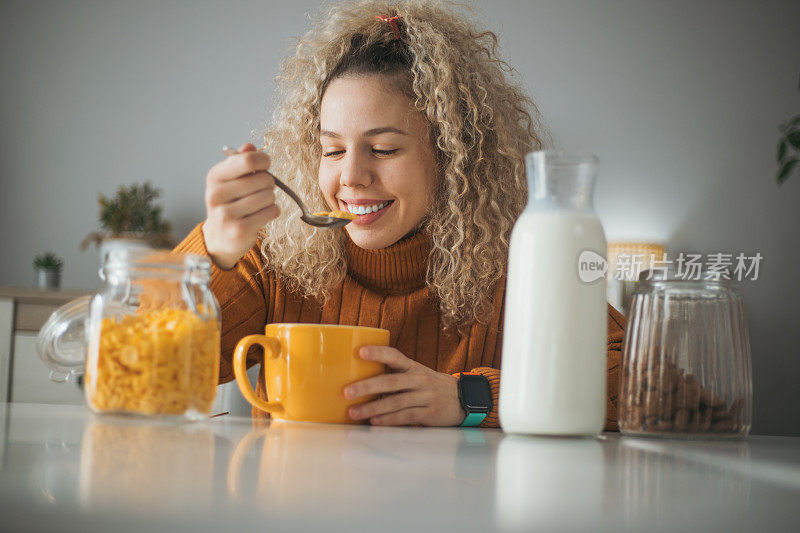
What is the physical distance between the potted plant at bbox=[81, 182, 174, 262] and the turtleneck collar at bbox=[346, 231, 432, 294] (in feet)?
7.79

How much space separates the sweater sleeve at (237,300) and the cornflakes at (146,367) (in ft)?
1.76

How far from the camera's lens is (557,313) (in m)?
0.59

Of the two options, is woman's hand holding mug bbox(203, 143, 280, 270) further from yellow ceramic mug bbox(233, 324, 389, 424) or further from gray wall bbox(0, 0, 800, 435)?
gray wall bbox(0, 0, 800, 435)

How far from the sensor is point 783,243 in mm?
4117

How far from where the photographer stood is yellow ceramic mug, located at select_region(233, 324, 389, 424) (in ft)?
2.34

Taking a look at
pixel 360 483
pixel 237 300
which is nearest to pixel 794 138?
pixel 237 300

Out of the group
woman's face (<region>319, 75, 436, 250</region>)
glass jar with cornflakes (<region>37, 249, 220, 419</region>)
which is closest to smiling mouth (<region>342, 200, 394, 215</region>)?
woman's face (<region>319, 75, 436, 250</region>)

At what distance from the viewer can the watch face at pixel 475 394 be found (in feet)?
2.69

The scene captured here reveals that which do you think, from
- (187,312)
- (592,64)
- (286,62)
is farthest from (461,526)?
(592,64)

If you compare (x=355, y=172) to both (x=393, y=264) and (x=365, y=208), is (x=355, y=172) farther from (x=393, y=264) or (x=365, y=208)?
(x=393, y=264)

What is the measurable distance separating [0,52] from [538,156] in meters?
4.18

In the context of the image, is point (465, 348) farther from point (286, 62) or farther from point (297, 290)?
point (286, 62)

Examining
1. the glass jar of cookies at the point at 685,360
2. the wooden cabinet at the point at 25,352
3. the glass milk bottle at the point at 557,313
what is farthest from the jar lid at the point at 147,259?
the wooden cabinet at the point at 25,352

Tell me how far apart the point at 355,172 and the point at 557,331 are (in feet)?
2.39
